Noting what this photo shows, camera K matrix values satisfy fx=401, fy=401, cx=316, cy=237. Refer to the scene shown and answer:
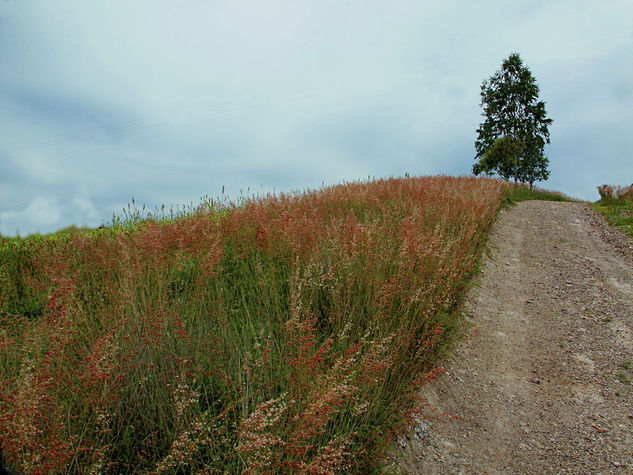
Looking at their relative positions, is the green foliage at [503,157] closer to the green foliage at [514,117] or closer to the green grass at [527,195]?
the green foliage at [514,117]

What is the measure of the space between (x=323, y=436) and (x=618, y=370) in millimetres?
4457

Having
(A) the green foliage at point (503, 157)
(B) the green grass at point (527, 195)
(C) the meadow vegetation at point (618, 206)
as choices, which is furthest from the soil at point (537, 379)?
(A) the green foliage at point (503, 157)

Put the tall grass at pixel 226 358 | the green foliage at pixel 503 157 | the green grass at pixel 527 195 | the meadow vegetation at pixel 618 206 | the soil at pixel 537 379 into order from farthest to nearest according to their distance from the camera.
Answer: the green foliage at pixel 503 157
the green grass at pixel 527 195
the meadow vegetation at pixel 618 206
the soil at pixel 537 379
the tall grass at pixel 226 358

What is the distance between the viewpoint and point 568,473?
11.8 ft

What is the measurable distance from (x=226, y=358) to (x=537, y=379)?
385 centimetres

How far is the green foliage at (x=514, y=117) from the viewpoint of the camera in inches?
1189

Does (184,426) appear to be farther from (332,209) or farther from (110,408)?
(332,209)

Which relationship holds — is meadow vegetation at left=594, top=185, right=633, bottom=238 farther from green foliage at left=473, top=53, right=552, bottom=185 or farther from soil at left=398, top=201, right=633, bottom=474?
green foliage at left=473, top=53, right=552, bottom=185

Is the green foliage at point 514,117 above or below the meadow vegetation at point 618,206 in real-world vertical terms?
above

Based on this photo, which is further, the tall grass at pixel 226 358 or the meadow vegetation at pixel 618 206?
the meadow vegetation at pixel 618 206

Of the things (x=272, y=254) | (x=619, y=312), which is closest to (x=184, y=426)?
(x=272, y=254)

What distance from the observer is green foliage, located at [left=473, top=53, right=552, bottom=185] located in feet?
99.1

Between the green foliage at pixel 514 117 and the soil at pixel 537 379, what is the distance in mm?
23936

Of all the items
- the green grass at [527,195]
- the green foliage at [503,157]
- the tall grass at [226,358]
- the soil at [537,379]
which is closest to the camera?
the tall grass at [226,358]
